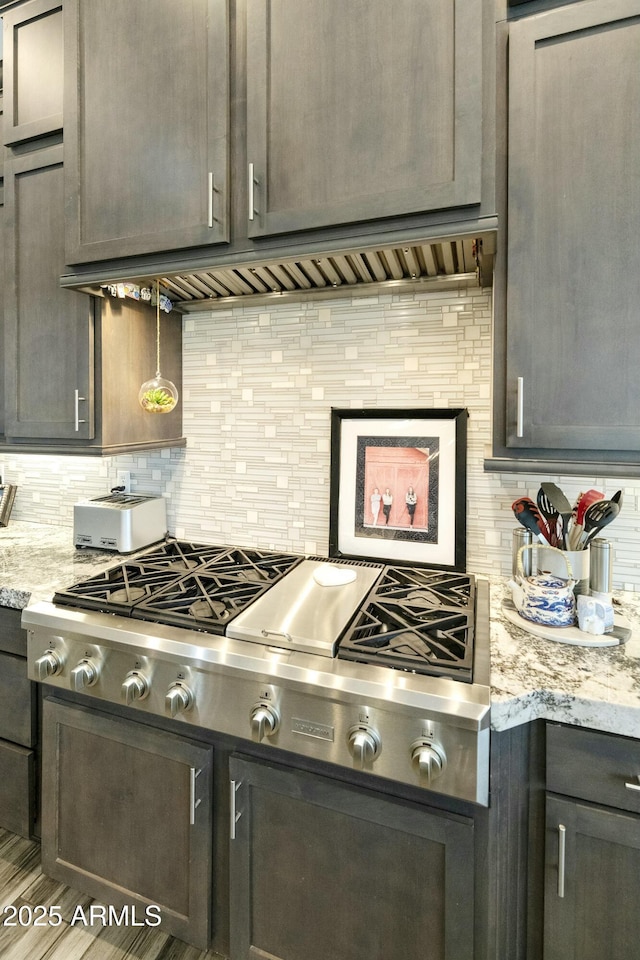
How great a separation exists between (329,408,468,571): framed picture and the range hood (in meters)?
0.42

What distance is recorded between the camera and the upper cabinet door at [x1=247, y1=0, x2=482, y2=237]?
A: 42.8 inches

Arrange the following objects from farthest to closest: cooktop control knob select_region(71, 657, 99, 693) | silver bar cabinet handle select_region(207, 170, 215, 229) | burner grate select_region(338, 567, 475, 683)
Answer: silver bar cabinet handle select_region(207, 170, 215, 229), cooktop control knob select_region(71, 657, 99, 693), burner grate select_region(338, 567, 475, 683)

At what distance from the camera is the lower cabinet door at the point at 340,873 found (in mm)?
940

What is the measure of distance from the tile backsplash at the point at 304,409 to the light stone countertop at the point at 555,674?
321 millimetres

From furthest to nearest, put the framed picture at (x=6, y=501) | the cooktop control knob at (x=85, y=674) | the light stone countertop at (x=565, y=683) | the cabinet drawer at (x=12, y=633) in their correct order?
the framed picture at (x=6, y=501) < the cabinet drawer at (x=12, y=633) < the cooktop control knob at (x=85, y=674) < the light stone countertop at (x=565, y=683)

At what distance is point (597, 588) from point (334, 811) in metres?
0.81

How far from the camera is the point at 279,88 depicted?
1239mm

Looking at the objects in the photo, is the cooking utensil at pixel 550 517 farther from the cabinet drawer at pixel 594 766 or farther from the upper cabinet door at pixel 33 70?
the upper cabinet door at pixel 33 70

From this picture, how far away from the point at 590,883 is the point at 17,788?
1.55m

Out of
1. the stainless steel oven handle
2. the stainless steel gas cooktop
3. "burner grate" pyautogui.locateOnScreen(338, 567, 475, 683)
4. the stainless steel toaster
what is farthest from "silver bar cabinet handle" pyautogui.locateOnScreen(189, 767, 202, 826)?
the stainless steel toaster

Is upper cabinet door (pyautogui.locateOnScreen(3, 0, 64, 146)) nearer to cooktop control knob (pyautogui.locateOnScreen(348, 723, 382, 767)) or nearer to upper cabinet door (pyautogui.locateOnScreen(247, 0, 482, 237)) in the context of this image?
upper cabinet door (pyautogui.locateOnScreen(247, 0, 482, 237))

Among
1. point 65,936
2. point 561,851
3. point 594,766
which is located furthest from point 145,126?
point 65,936

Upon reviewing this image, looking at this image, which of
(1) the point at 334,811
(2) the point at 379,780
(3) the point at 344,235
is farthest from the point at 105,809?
(3) the point at 344,235

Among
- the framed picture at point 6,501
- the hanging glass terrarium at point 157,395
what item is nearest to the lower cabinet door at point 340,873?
the hanging glass terrarium at point 157,395
